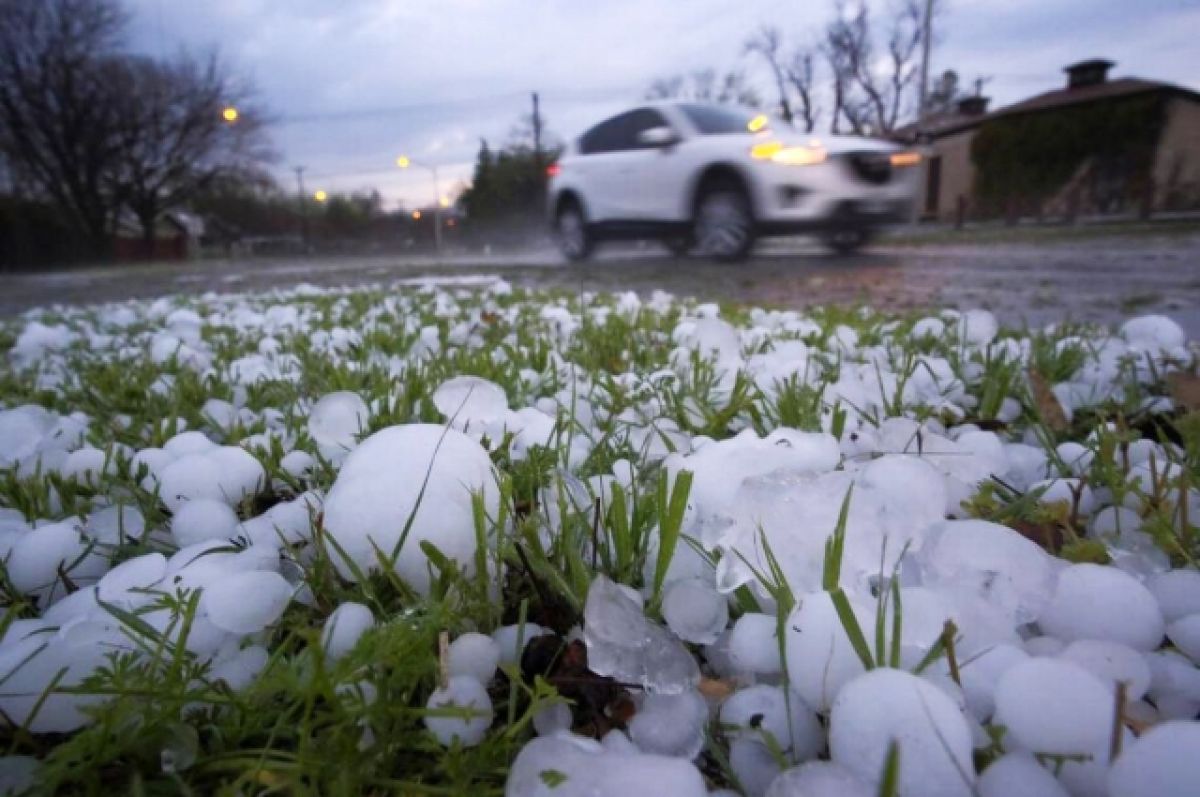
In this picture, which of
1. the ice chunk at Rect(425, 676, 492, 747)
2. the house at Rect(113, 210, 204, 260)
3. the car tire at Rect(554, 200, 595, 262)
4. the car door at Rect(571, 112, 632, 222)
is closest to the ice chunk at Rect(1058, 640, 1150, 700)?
the ice chunk at Rect(425, 676, 492, 747)

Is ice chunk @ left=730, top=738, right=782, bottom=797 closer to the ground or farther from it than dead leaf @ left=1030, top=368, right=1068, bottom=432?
closer to the ground

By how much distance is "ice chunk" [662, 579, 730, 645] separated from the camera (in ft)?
2.06

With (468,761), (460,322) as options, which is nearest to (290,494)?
(468,761)

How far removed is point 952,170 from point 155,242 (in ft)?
98.7

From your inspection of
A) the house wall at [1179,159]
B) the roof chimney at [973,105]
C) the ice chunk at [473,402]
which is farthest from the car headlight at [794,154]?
the roof chimney at [973,105]

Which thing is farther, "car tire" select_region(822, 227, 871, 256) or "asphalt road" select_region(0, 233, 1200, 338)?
"car tire" select_region(822, 227, 871, 256)

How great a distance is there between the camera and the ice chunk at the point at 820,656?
0.54 m

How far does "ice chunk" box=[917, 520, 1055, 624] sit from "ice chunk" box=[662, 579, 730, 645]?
203 mm

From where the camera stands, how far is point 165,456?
1076 mm

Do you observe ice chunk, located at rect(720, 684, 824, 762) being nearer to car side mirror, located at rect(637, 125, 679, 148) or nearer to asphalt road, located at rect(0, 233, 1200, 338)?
asphalt road, located at rect(0, 233, 1200, 338)

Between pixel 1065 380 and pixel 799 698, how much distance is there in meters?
1.32

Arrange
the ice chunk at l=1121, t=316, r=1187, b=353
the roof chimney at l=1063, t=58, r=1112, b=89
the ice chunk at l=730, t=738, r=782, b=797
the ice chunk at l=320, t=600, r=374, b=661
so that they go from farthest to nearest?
the roof chimney at l=1063, t=58, r=1112, b=89 → the ice chunk at l=1121, t=316, r=1187, b=353 → the ice chunk at l=320, t=600, r=374, b=661 → the ice chunk at l=730, t=738, r=782, b=797

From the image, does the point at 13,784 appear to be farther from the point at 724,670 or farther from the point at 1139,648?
the point at 1139,648

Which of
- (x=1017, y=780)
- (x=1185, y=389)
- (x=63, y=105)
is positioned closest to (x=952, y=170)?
(x=1185, y=389)
